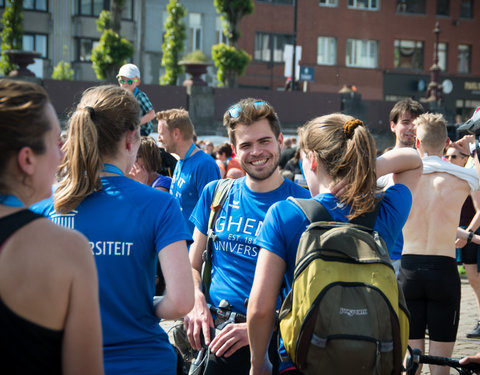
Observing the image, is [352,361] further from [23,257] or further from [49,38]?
[49,38]

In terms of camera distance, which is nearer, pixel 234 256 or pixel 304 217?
pixel 304 217

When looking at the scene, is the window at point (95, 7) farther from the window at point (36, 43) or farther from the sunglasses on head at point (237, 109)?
the sunglasses on head at point (237, 109)

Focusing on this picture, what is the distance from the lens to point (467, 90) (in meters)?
44.9

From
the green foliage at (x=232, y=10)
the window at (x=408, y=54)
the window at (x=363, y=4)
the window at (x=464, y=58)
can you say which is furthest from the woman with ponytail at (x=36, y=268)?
the window at (x=464, y=58)

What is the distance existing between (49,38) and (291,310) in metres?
41.8

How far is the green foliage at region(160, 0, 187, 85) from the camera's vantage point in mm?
35875

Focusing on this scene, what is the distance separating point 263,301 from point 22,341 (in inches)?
49.5

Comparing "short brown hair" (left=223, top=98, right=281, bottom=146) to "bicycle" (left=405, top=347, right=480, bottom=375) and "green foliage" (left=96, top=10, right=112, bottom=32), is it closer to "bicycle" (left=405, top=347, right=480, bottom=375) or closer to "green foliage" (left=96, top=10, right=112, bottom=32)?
"bicycle" (left=405, top=347, right=480, bottom=375)

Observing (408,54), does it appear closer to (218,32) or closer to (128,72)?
(218,32)

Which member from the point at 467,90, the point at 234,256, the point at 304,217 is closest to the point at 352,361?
the point at 304,217

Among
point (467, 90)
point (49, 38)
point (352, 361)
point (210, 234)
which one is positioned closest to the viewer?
point (352, 361)

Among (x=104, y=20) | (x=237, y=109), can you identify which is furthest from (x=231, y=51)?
(x=237, y=109)

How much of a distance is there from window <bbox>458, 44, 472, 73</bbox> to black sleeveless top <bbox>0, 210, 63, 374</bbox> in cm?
4709

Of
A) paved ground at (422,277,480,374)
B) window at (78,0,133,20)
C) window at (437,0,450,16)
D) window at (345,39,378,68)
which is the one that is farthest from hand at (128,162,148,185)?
window at (437,0,450,16)
